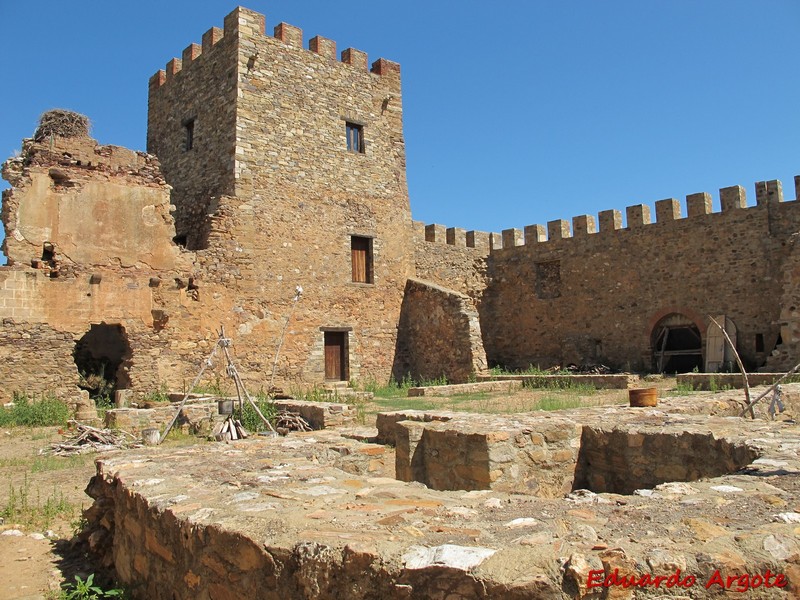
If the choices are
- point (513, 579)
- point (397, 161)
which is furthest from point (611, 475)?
point (397, 161)

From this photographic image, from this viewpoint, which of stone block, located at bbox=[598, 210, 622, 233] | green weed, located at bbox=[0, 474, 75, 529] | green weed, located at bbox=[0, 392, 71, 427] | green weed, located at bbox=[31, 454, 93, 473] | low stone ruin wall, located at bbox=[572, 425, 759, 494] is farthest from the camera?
stone block, located at bbox=[598, 210, 622, 233]

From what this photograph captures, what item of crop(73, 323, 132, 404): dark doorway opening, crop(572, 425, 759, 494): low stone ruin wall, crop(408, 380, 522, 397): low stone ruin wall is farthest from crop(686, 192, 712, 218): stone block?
crop(73, 323, 132, 404): dark doorway opening

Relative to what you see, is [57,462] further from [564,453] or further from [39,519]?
[564,453]

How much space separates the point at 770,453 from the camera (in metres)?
4.31

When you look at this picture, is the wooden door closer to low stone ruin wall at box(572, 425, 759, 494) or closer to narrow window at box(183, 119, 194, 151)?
narrow window at box(183, 119, 194, 151)

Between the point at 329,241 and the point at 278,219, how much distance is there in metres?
1.56

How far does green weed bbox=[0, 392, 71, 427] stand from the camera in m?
10.8

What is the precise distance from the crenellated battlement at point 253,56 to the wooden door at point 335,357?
7.38 m

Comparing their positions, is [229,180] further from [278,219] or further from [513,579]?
[513,579]

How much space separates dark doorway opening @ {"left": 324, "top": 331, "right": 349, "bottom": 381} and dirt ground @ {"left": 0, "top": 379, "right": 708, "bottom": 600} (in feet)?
20.4

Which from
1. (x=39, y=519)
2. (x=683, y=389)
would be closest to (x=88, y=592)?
(x=39, y=519)

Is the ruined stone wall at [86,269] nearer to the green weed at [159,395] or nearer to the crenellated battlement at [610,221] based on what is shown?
the green weed at [159,395]

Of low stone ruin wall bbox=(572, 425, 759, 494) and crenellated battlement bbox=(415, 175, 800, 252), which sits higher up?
crenellated battlement bbox=(415, 175, 800, 252)

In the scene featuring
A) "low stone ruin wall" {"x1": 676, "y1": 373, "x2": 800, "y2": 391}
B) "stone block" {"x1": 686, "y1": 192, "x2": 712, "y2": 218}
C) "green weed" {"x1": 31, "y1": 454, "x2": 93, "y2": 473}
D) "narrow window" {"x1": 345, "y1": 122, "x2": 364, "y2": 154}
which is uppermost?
"narrow window" {"x1": 345, "y1": 122, "x2": 364, "y2": 154}
